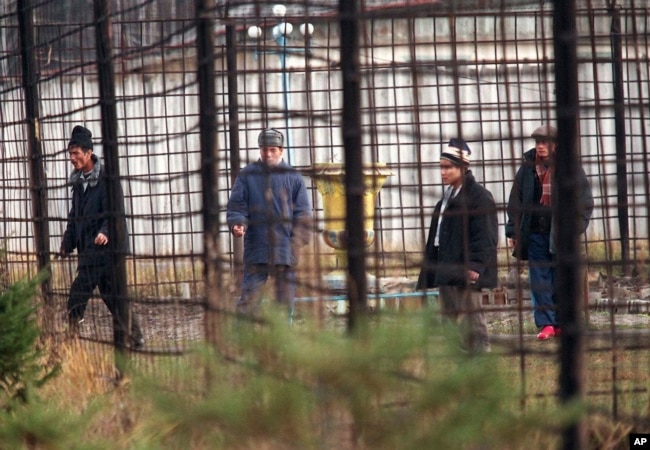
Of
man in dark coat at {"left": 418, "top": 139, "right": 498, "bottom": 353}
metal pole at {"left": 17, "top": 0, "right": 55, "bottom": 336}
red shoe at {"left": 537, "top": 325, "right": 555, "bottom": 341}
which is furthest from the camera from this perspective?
red shoe at {"left": 537, "top": 325, "right": 555, "bottom": 341}

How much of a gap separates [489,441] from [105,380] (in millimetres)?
4036

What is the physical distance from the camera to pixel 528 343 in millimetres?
9445

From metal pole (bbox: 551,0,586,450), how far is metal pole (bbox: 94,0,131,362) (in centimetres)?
339

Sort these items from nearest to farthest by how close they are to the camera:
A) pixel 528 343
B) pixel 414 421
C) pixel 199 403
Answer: pixel 414 421 → pixel 199 403 → pixel 528 343

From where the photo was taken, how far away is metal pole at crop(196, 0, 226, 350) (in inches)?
222

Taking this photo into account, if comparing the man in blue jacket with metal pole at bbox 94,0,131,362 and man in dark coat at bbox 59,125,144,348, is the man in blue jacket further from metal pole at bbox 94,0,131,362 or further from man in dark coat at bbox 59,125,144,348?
man in dark coat at bbox 59,125,144,348

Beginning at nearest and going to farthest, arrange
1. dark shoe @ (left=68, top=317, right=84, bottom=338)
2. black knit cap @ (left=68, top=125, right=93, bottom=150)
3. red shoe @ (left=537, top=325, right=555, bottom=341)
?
dark shoe @ (left=68, top=317, right=84, bottom=338)
red shoe @ (left=537, top=325, right=555, bottom=341)
black knit cap @ (left=68, top=125, right=93, bottom=150)

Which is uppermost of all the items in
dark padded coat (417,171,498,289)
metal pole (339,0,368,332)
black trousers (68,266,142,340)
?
metal pole (339,0,368,332)

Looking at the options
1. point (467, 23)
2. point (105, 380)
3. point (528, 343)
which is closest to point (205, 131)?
point (105, 380)

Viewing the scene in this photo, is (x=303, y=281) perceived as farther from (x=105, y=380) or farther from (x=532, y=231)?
(x=532, y=231)

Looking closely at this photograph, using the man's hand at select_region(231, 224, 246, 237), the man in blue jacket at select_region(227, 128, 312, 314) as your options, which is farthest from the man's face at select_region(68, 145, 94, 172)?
the man's hand at select_region(231, 224, 246, 237)

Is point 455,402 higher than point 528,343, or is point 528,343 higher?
point 455,402

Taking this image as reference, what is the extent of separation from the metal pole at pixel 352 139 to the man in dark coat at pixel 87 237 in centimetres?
282

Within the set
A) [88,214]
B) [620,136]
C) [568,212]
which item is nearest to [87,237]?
[88,214]
